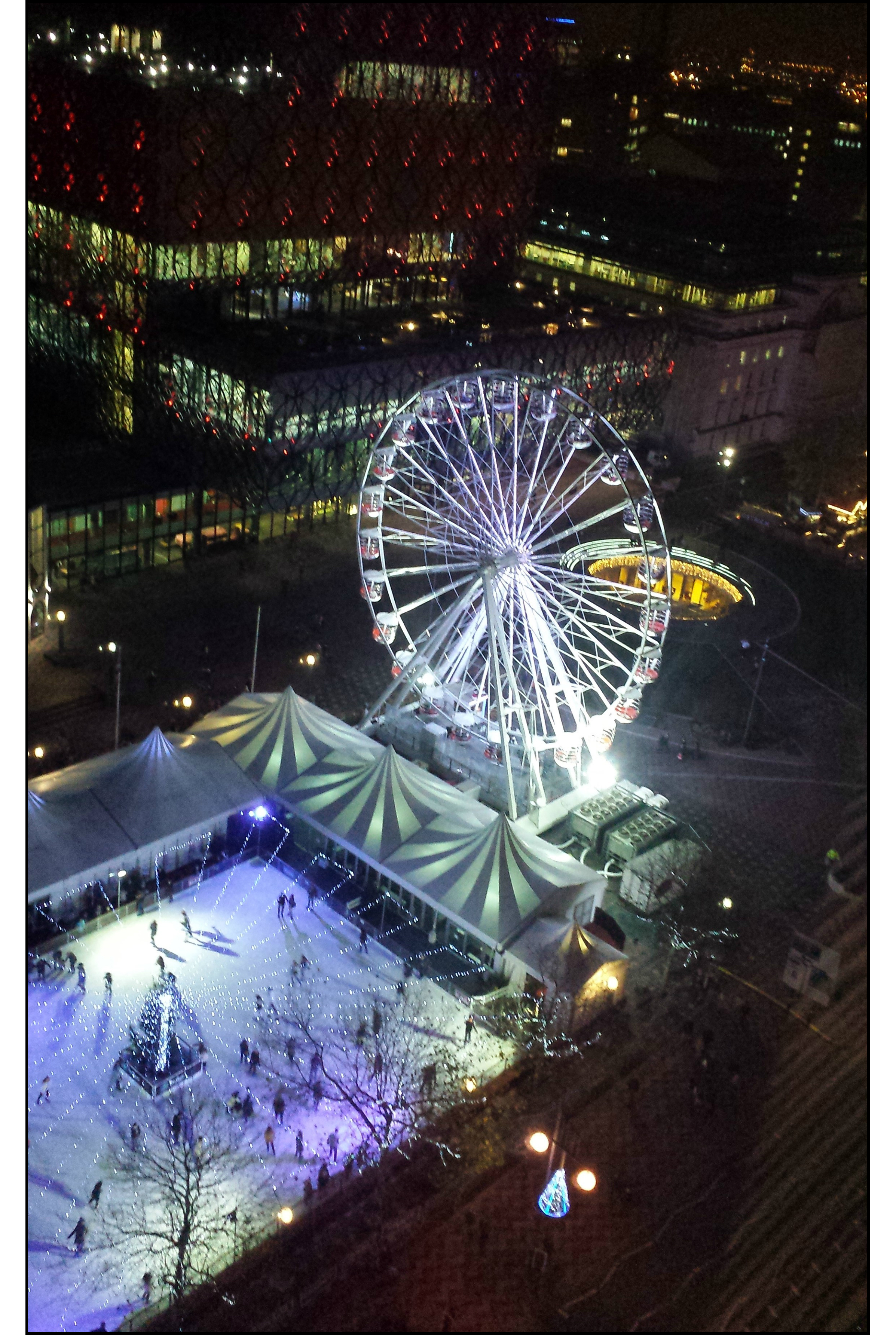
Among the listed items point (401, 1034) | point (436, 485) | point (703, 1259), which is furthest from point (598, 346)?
point (703, 1259)

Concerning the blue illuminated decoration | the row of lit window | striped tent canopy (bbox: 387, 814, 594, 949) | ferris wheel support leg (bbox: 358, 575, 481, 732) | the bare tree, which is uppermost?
the row of lit window

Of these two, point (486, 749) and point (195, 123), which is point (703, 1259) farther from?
point (195, 123)

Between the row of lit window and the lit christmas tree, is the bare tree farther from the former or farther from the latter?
the row of lit window

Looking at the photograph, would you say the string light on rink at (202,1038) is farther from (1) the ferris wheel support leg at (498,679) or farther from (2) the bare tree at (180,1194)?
(1) the ferris wheel support leg at (498,679)

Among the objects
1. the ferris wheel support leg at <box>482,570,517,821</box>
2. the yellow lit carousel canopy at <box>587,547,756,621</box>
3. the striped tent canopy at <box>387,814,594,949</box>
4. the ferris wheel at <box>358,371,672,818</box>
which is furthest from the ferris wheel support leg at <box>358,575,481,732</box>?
the yellow lit carousel canopy at <box>587,547,756,621</box>

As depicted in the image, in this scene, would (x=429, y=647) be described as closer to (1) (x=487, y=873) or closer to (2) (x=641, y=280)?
(1) (x=487, y=873)

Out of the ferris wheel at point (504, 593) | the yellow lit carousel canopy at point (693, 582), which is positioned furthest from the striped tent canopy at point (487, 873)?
the yellow lit carousel canopy at point (693, 582)
